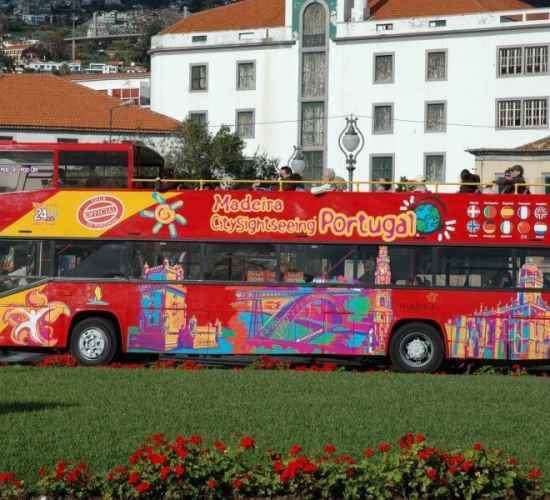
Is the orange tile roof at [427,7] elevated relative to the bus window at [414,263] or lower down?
elevated

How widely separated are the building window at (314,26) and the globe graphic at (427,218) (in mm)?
68210

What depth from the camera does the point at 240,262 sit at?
868 inches

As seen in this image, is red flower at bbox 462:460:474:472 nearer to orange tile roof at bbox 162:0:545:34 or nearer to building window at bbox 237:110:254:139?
orange tile roof at bbox 162:0:545:34

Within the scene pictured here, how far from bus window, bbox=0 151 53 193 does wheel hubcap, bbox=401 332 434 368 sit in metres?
6.41

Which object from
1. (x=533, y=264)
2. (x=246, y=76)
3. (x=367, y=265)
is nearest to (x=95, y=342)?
(x=367, y=265)

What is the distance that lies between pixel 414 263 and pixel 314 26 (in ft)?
229

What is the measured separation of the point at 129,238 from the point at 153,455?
1184 centimetres

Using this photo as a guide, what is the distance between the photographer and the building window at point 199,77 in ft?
302

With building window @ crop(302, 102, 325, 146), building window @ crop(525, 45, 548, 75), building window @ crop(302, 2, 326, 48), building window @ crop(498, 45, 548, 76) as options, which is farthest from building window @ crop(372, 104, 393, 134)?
building window @ crop(525, 45, 548, 75)

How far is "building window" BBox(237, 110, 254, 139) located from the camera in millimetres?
90562

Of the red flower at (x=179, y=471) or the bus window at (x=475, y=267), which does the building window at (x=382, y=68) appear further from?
the red flower at (x=179, y=471)

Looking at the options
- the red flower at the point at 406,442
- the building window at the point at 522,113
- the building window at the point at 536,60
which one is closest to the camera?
the red flower at the point at 406,442

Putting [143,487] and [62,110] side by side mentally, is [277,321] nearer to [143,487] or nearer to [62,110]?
[143,487]

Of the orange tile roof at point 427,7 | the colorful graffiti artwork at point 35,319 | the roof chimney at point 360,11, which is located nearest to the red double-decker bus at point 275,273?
the colorful graffiti artwork at point 35,319
